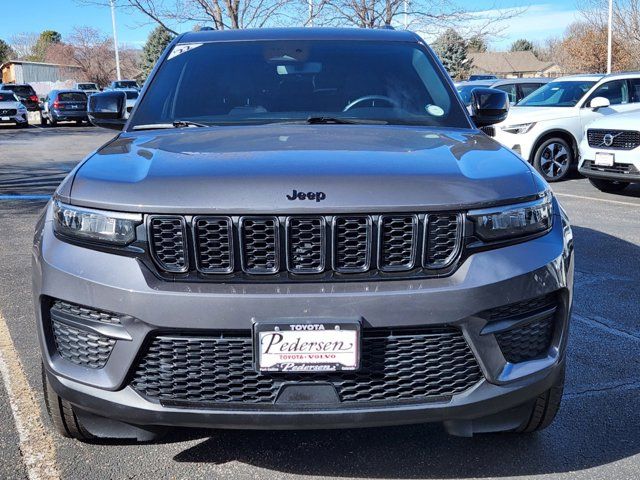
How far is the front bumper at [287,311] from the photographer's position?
227 cm

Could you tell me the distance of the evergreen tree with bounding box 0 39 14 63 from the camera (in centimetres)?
9156

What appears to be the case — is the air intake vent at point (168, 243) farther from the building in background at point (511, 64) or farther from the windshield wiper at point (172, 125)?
the building in background at point (511, 64)

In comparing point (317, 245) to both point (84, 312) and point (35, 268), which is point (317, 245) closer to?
point (84, 312)

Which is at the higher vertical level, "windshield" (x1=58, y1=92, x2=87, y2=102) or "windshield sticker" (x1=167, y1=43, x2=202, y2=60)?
"windshield sticker" (x1=167, y1=43, x2=202, y2=60)

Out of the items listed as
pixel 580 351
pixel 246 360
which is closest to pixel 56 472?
pixel 246 360

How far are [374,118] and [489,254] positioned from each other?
1.33m

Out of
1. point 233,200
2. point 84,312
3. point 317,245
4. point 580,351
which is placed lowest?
Result: point 580,351

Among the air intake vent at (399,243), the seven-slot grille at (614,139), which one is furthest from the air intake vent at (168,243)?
the seven-slot grille at (614,139)

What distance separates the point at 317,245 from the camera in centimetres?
236

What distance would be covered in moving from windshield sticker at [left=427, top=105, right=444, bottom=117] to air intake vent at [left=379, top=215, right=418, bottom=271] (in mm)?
1419

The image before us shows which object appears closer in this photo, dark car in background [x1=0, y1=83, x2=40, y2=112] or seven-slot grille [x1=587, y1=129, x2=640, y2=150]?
seven-slot grille [x1=587, y1=129, x2=640, y2=150]

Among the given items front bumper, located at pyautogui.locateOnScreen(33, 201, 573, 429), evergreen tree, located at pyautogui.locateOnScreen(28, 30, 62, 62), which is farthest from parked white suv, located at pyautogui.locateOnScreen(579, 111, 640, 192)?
evergreen tree, located at pyautogui.locateOnScreen(28, 30, 62, 62)

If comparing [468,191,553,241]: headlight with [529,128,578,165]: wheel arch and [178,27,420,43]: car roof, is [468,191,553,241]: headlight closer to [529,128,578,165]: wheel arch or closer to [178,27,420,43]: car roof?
[178,27,420,43]: car roof

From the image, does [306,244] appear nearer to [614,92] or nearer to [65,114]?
[614,92]
